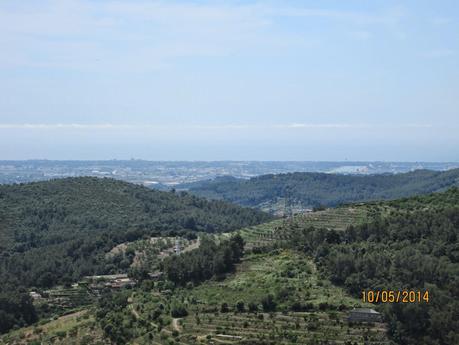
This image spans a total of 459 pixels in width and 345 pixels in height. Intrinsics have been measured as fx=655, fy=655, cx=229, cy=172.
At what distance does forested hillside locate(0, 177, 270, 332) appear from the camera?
69062mm

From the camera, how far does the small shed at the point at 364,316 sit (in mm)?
40531

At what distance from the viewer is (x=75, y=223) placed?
9531cm

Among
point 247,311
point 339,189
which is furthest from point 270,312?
point 339,189

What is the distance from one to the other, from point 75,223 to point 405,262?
198 ft

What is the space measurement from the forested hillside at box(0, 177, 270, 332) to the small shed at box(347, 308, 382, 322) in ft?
92.3

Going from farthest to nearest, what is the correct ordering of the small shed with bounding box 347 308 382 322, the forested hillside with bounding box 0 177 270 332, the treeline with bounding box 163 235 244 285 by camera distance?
the forested hillside with bounding box 0 177 270 332 < the treeline with bounding box 163 235 244 285 < the small shed with bounding box 347 308 382 322

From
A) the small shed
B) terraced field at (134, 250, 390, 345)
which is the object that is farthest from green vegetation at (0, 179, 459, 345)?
the small shed

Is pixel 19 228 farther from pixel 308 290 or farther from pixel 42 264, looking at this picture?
pixel 308 290

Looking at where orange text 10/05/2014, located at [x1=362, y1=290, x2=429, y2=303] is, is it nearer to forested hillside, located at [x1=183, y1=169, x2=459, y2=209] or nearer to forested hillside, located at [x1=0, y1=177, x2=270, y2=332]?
forested hillside, located at [x1=0, y1=177, x2=270, y2=332]

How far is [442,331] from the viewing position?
38188mm

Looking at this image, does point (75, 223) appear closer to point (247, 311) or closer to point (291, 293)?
point (247, 311)

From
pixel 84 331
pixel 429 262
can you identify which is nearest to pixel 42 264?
pixel 84 331

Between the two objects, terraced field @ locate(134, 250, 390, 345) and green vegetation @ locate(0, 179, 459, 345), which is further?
green vegetation @ locate(0, 179, 459, 345)

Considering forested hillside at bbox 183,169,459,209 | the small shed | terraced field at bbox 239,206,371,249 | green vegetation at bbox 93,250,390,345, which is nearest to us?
green vegetation at bbox 93,250,390,345
